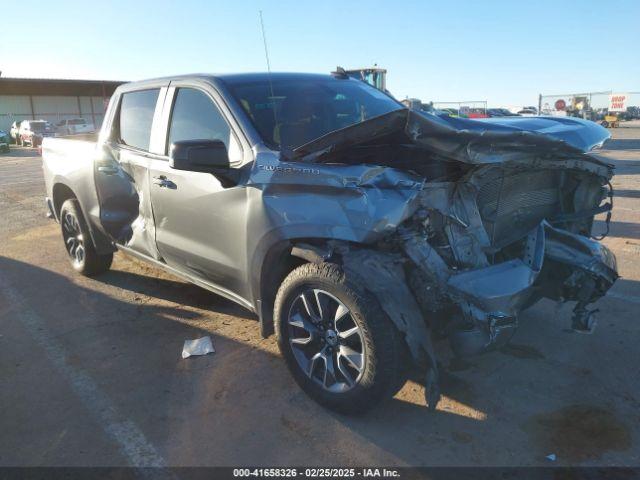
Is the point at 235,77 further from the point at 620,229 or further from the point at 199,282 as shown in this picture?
the point at 620,229

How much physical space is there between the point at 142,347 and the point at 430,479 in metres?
2.44

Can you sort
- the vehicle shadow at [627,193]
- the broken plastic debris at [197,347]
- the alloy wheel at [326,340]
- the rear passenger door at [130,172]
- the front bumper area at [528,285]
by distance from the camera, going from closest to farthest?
the front bumper area at [528,285], the alloy wheel at [326,340], the broken plastic debris at [197,347], the rear passenger door at [130,172], the vehicle shadow at [627,193]

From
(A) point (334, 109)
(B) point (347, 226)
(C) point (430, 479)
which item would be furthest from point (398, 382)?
(A) point (334, 109)

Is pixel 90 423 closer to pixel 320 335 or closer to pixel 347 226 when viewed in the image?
pixel 320 335

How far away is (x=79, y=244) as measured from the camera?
18.1 ft

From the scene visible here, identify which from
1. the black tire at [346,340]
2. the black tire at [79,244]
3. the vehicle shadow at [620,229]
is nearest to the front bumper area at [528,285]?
the black tire at [346,340]

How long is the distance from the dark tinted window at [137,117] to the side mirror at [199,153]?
129 cm

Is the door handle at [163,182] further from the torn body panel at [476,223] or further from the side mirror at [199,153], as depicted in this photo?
the torn body panel at [476,223]

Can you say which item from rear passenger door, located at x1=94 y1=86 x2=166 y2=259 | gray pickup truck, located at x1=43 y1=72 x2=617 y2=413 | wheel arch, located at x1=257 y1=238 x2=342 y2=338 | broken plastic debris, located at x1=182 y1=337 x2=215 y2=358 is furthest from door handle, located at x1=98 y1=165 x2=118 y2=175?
wheel arch, located at x1=257 y1=238 x2=342 y2=338

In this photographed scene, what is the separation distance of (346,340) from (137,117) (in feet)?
9.49

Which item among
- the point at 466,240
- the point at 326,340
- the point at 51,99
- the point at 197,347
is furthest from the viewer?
the point at 51,99

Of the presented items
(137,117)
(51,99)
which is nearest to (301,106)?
(137,117)

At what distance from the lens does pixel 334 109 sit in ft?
12.6

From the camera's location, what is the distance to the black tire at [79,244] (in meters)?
5.25
